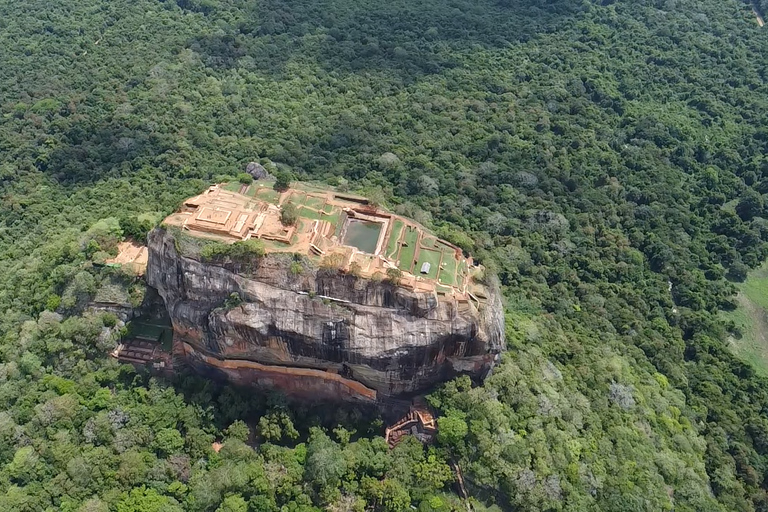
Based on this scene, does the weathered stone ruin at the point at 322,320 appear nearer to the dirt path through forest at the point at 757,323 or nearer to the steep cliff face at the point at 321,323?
the steep cliff face at the point at 321,323

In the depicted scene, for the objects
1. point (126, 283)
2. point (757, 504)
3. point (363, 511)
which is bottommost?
point (757, 504)

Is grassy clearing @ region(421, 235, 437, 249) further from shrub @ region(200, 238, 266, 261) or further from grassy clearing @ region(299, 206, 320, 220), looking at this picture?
shrub @ region(200, 238, 266, 261)

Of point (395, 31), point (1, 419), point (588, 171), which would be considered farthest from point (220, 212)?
point (395, 31)

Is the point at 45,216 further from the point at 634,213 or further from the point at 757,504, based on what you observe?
the point at 757,504

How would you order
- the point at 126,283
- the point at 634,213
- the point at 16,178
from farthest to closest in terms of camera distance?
1. the point at 634,213
2. the point at 16,178
3. the point at 126,283

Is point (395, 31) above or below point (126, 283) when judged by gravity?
above

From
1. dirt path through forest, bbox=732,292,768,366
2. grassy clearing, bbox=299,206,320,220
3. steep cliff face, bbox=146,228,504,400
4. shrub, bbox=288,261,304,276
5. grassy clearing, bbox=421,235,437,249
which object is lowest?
dirt path through forest, bbox=732,292,768,366

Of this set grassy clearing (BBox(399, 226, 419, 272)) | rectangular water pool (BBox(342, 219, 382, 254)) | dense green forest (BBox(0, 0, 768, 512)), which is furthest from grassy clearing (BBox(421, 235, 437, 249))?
dense green forest (BBox(0, 0, 768, 512))
